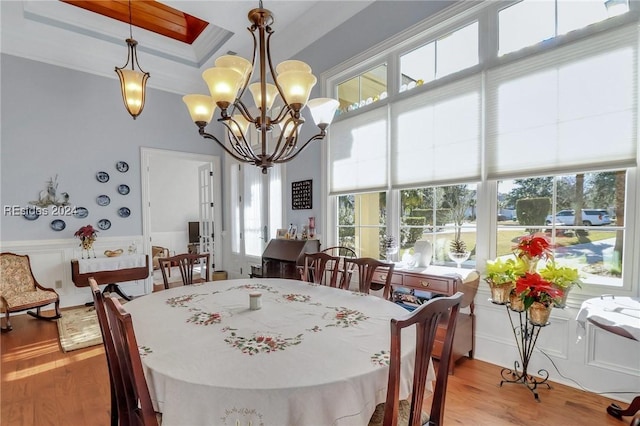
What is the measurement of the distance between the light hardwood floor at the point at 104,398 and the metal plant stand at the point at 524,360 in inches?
2.0

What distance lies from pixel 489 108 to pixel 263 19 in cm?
187

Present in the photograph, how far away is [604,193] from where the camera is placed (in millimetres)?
2029

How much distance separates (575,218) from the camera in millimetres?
2141

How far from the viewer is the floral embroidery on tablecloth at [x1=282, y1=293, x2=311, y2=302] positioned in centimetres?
182

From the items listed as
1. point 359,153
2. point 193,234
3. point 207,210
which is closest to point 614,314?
point 359,153

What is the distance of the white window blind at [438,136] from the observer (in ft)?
8.34

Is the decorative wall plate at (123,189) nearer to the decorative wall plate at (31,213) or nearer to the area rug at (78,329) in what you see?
the decorative wall plate at (31,213)

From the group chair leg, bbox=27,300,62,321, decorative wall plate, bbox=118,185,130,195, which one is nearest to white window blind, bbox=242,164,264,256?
decorative wall plate, bbox=118,185,130,195

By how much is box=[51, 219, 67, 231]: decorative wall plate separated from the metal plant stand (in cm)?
542

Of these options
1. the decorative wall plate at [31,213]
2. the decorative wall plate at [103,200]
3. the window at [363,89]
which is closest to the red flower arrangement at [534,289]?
the window at [363,89]

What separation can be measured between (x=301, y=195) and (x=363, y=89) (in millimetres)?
1563

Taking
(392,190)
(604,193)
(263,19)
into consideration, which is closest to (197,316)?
(263,19)

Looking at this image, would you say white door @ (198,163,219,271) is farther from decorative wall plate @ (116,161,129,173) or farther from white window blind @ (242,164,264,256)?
decorative wall plate @ (116,161,129,173)

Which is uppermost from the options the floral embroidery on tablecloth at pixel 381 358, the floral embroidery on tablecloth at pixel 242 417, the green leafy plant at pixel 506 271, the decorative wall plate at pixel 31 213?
the decorative wall plate at pixel 31 213
